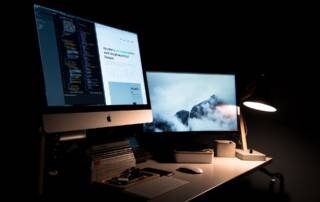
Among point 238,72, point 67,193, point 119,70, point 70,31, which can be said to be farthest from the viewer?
point 238,72

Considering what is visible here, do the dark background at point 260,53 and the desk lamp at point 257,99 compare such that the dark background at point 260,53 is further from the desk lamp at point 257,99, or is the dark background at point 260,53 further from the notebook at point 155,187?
the notebook at point 155,187

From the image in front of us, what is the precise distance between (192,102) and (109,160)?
2.27 feet

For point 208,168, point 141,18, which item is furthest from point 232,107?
point 141,18

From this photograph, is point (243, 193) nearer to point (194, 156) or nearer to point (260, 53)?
point (194, 156)

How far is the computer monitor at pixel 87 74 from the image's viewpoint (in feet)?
3.37

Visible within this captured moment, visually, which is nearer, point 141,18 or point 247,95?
point 247,95

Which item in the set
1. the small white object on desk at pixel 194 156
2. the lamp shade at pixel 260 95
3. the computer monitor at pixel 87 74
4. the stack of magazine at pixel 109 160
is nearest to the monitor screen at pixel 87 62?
the computer monitor at pixel 87 74

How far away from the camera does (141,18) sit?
2.03 meters

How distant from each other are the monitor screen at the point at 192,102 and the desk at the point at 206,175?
0.21 meters

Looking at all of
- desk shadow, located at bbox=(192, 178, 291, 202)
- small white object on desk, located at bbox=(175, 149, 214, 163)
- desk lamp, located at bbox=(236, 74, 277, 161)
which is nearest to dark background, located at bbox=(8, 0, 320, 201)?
desk shadow, located at bbox=(192, 178, 291, 202)

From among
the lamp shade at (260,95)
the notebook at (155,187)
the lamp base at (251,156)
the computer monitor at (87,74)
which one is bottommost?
the lamp base at (251,156)

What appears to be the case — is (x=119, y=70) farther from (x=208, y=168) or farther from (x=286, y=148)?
(x=286, y=148)

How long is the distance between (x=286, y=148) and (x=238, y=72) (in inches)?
21.8

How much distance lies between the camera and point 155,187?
3.38ft
